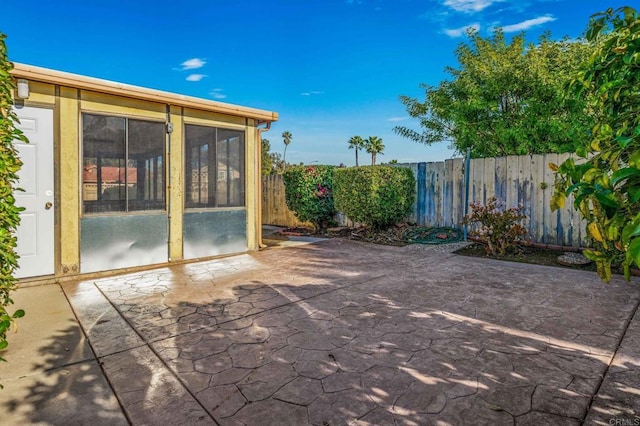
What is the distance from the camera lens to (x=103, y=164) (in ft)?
16.0

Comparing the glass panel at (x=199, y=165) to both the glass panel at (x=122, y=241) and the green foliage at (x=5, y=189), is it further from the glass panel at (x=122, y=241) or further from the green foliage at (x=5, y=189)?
the green foliage at (x=5, y=189)

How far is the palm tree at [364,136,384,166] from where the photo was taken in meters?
28.8

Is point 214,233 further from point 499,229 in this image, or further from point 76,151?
point 499,229

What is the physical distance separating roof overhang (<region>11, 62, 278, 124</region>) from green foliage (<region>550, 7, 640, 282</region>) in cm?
516

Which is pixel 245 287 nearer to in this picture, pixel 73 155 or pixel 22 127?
pixel 73 155

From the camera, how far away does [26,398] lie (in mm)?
1995

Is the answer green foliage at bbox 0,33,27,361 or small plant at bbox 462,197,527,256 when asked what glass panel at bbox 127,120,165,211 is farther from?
small plant at bbox 462,197,527,256

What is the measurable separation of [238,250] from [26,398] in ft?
14.8

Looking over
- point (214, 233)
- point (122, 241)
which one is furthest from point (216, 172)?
point (122, 241)

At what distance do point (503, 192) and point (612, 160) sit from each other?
6573mm

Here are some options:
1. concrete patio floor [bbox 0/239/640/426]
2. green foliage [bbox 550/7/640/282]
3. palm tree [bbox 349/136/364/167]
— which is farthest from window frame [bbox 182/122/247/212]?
palm tree [bbox 349/136/364/167]

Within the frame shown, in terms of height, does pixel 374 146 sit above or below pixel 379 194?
above

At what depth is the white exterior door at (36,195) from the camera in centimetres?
433

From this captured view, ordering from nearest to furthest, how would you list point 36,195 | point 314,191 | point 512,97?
point 36,195 → point 314,191 → point 512,97
